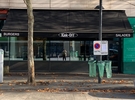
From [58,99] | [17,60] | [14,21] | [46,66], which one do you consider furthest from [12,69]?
[58,99]

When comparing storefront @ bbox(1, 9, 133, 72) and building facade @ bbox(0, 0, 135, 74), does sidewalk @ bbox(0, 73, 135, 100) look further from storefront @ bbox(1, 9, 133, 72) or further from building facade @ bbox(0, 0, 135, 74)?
building facade @ bbox(0, 0, 135, 74)

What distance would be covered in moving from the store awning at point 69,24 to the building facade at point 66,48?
0.46 m

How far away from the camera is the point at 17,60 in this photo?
668 inches

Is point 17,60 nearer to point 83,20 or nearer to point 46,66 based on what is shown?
point 46,66

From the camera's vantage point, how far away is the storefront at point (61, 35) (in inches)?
579

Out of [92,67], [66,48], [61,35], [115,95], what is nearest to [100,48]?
[92,67]

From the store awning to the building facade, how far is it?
457 millimetres

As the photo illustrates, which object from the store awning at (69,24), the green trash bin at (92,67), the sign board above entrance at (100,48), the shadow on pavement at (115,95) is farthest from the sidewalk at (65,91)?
the store awning at (69,24)

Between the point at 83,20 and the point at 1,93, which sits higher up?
the point at 83,20

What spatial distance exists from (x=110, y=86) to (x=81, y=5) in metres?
6.91

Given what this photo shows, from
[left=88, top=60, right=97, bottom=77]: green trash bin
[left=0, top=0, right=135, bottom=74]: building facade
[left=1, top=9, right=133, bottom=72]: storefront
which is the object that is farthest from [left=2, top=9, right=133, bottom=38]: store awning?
[left=88, top=60, right=97, bottom=77]: green trash bin

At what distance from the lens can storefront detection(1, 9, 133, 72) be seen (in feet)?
48.2

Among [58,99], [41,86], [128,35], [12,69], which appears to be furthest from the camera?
[12,69]

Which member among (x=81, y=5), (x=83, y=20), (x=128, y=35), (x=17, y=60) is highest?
(x=81, y=5)
